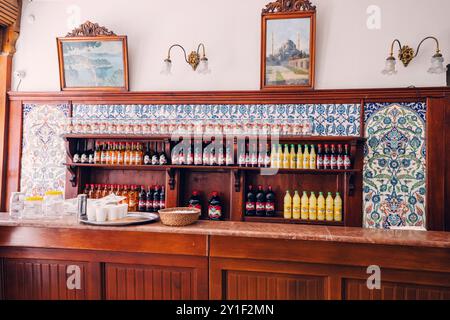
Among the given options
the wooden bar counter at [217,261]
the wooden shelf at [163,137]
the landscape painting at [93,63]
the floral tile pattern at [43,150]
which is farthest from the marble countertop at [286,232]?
the landscape painting at [93,63]

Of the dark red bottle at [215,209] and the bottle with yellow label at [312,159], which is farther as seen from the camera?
the dark red bottle at [215,209]

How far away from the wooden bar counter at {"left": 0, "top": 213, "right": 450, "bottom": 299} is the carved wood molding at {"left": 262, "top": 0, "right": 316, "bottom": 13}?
8.26 ft

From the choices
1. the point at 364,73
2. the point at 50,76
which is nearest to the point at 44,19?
the point at 50,76

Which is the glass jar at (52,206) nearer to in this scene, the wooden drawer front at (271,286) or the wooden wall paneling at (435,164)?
the wooden drawer front at (271,286)

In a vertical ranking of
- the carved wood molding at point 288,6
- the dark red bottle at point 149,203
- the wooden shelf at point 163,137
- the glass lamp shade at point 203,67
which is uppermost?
the carved wood molding at point 288,6

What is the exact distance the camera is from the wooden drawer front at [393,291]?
209 cm

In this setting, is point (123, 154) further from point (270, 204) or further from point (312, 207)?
point (312, 207)

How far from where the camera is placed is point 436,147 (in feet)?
11.5

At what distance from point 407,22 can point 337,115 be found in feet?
4.14

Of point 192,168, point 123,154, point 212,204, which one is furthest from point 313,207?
point 123,154

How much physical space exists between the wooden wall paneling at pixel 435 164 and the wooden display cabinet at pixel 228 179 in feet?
2.26

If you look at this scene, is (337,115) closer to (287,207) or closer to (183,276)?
(287,207)

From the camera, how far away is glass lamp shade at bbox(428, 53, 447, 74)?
10.7ft

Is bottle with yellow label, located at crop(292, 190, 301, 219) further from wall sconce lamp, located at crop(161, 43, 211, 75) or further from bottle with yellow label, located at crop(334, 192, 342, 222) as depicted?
wall sconce lamp, located at crop(161, 43, 211, 75)
